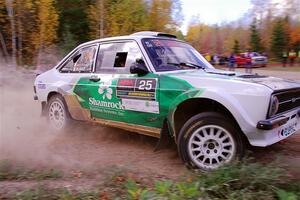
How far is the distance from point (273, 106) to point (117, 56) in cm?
269

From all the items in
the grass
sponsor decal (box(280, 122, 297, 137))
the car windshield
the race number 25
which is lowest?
the grass

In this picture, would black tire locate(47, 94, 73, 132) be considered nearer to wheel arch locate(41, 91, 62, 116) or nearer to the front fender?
wheel arch locate(41, 91, 62, 116)

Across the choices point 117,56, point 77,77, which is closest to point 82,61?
point 77,77

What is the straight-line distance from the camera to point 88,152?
5.62m

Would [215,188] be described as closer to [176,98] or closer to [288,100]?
[176,98]

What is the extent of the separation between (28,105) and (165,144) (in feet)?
21.2

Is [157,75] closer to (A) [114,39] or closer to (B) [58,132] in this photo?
(A) [114,39]

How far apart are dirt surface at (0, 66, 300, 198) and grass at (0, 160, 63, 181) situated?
0.13 metres

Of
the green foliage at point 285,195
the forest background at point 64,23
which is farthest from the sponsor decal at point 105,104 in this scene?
the forest background at point 64,23

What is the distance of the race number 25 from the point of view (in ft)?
16.0

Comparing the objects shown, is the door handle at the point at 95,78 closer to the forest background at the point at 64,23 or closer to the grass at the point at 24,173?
the grass at the point at 24,173

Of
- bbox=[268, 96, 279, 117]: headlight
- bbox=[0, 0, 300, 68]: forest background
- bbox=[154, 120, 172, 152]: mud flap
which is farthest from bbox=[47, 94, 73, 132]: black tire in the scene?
bbox=[0, 0, 300, 68]: forest background

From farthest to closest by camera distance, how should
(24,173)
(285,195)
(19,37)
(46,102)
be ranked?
(19,37) < (46,102) < (24,173) < (285,195)

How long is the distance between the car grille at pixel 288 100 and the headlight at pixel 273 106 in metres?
0.08
